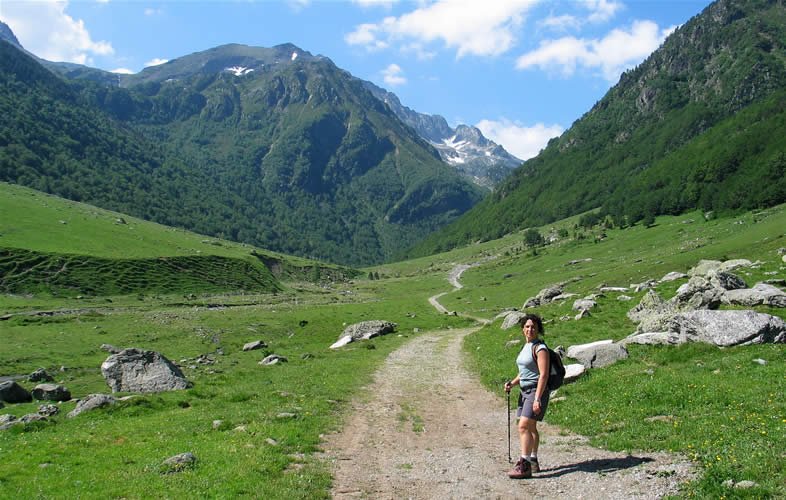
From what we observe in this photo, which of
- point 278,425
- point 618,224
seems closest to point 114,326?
point 278,425

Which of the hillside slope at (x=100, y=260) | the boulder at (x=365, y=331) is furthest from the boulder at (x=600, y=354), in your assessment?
the hillside slope at (x=100, y=260)

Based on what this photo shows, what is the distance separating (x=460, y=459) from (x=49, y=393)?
3037 cm

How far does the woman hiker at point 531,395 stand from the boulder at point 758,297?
74.5 ft

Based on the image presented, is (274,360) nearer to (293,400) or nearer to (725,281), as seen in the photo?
(293,400)

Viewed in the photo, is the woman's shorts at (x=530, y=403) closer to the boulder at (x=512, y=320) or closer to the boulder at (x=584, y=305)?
the boulder at (x=512, y=320)

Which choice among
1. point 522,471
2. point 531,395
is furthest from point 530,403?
point 522,471

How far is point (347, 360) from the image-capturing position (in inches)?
1481

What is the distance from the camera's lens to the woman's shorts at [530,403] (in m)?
12.3

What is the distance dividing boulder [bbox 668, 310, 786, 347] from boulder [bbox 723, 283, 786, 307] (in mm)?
6547

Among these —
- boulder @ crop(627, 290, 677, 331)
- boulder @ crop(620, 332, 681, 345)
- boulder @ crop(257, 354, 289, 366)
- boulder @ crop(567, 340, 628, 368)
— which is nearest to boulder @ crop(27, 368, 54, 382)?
boulder @ crop(257, 354, 289, 366)

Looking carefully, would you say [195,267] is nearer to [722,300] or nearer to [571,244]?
[571,244]

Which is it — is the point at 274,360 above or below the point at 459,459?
below

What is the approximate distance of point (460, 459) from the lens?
14828mm

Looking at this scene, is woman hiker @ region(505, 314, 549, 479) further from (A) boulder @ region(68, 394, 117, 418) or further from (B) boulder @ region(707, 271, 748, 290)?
(B) boulder @ region(707, 271, 748, 290)
